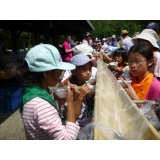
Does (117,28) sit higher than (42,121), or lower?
higher

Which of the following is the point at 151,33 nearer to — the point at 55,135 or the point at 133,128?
the point at 133,128

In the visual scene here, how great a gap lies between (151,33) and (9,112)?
367cm

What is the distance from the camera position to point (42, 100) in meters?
1.27

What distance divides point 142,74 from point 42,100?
3.79 feet

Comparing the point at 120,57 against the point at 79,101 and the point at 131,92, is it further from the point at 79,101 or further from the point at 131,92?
the point at 79,101

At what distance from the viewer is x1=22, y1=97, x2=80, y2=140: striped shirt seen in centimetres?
123

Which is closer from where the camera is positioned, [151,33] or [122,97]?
[122,97]

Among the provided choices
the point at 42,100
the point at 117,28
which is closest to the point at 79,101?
the point at 42,100

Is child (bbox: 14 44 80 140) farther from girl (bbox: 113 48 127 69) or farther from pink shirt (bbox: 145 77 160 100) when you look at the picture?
girl (bbox: 113 48 127 69)

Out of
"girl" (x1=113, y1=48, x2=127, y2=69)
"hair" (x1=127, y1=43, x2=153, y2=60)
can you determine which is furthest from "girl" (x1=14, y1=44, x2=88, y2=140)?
"girl" (x1=113, y1=48, x2=127, y2=69)

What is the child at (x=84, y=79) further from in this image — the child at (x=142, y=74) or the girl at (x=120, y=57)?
the girl at (x=120, y=57)

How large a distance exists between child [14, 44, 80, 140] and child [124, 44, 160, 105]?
80 cm

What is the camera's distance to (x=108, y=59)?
17.0ft

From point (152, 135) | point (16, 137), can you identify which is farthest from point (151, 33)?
point (16, 137)
